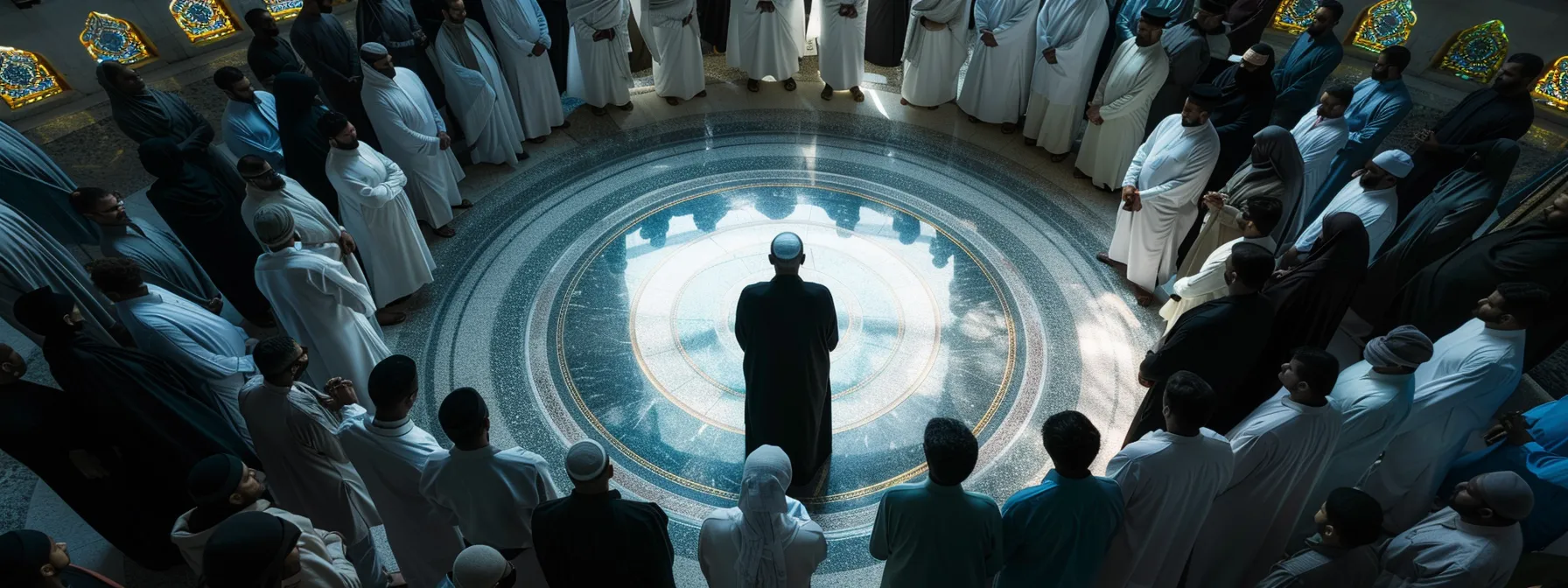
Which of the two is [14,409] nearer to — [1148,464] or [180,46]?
[1148,464]

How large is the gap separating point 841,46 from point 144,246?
5938mm

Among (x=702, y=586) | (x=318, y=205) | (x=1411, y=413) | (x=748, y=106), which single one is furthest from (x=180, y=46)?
(x=1411, y=413)

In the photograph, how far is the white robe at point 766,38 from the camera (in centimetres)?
824

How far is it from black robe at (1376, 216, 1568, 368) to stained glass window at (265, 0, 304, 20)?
10.1 m

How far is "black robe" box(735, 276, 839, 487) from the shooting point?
423 centimetres

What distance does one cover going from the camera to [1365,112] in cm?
616

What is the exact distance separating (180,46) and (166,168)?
4045 mm

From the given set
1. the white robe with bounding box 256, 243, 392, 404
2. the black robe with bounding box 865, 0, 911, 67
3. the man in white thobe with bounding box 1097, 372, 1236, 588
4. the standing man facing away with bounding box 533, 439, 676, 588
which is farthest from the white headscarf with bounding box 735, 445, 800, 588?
the black robe with bounding box 865, 0, 911, 67

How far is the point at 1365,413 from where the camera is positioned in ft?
12.7

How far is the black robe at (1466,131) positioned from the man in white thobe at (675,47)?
6.06 m

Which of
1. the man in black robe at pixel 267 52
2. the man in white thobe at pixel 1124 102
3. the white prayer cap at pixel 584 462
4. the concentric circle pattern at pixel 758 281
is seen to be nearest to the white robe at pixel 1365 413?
the concentric circle pattern at pixel 758 281

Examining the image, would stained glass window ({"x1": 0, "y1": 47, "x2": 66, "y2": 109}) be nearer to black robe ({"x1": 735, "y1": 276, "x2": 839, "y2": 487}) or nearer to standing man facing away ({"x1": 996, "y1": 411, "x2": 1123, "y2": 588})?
black robe ({"x1": 735, "y1": 276, "x2": 839, "y2": 487})

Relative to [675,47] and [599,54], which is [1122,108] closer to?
[675,47]

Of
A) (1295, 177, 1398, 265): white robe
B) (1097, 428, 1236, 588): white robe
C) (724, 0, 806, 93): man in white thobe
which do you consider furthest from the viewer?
(724, 0, 806, 93): man in white thobe
